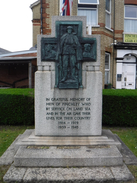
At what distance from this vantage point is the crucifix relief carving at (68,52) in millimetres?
3740

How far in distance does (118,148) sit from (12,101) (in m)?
4.26

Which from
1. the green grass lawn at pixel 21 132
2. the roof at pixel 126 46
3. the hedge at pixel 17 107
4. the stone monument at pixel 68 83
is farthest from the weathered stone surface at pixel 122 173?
the roof at pixel 126 46

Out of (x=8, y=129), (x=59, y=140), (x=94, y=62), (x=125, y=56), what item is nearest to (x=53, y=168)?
(x=59, y=140)

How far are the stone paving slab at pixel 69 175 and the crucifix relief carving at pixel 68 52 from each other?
169 centimetres

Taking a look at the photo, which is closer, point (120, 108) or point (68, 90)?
point (68, 90)

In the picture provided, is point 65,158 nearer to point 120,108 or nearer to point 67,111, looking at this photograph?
point 67,111

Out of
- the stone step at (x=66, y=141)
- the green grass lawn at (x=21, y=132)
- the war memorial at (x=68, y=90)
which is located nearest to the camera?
the green grass lawn at (x=21, y=132)

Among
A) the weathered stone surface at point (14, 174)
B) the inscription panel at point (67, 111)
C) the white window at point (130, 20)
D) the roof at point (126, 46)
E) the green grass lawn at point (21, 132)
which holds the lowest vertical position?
the green grass lawn at point (21, 132)

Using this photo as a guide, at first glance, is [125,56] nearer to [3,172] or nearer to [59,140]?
[59,140]

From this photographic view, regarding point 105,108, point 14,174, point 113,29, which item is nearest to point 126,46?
point 113,29

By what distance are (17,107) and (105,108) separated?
3.29m

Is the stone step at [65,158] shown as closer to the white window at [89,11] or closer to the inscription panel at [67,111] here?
the inscription panel at [67,111]

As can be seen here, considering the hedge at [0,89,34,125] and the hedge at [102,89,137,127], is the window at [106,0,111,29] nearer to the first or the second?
the hedge at [102,89,137,127]

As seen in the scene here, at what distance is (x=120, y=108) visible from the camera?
628cm
